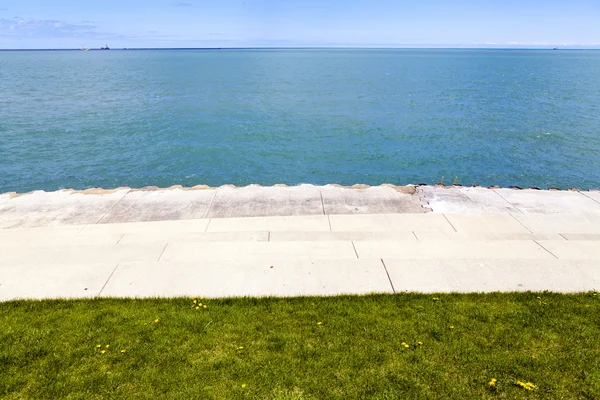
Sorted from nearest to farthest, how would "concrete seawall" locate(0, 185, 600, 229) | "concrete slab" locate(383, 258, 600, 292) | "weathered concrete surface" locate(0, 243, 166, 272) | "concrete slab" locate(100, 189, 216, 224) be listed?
"concrete slab" locate(383, 258, 600, 292) → "weathered concrete surface" locate(0, 243, 166, 272) → "concrete slab" locate(100, 189, 216, 224) → "concrete seawall" locate(0, 185, 600, 229)

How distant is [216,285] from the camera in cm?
752

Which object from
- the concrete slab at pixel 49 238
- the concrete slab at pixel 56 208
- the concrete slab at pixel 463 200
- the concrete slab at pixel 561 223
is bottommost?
the concrete slab at pixel 56 208

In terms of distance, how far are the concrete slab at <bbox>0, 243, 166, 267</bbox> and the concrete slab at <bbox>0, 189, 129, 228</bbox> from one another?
164cm

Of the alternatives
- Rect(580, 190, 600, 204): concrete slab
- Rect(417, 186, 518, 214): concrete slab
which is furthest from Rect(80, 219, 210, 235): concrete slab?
Rect(580, 190, 600, 204): concrete slab

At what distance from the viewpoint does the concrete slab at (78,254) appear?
8.47m

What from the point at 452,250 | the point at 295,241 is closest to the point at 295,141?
the point at 295,241

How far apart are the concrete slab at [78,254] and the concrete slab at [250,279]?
0.48 meters

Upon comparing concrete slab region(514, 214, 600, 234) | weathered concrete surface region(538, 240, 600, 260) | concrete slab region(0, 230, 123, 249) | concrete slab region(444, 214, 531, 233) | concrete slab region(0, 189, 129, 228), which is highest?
weathered concrete surface region(538, 240, 600, 260)

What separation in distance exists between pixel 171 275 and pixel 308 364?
346 cm

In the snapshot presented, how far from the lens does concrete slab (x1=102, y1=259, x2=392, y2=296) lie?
7.34 meters

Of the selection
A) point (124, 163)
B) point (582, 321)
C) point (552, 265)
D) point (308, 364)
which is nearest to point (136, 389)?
point (308, 364)

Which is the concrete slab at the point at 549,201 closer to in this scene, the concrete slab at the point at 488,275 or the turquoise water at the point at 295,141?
the concrete slab at the point at 488,275

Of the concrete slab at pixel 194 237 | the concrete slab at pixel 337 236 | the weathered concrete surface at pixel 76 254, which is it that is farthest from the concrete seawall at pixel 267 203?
the weathered concrete surface at pixel 76 254

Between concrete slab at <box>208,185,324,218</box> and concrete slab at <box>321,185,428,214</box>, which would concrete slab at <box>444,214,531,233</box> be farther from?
concrete slab at <box>208,185,324,218</box>
